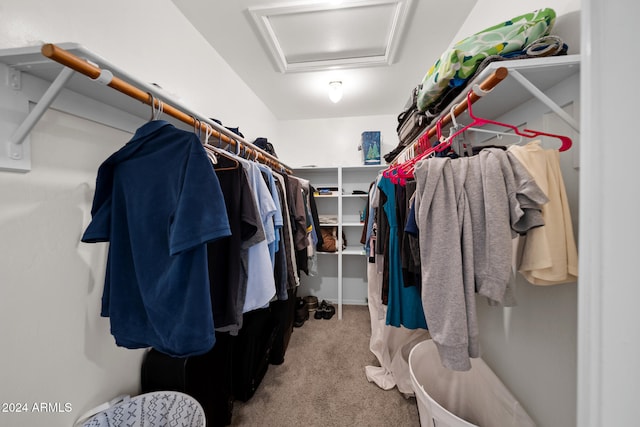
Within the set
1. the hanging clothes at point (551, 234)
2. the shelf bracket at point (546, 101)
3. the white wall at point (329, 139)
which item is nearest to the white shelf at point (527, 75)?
the shelf bracket at point (546, 101)

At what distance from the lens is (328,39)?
1449mm

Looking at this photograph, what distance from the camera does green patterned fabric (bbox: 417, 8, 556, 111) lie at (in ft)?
2.25

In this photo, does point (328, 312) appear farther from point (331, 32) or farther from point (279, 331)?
point (331, 32)

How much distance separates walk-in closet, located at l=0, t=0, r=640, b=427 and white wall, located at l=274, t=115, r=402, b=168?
131 cm

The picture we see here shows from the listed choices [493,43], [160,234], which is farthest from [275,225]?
[493,43]

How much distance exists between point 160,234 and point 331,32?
159 cm

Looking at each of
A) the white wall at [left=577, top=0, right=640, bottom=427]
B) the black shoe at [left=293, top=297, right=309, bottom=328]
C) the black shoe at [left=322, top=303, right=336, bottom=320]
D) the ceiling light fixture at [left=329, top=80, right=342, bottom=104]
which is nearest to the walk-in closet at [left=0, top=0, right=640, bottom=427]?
the white wall at [left=577, top=0, right=640, bottom=427]

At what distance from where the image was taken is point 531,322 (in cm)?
84

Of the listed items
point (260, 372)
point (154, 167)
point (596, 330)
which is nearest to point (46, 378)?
point (154, 167)

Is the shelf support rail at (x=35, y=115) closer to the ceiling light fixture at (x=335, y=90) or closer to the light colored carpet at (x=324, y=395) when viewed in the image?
the light colored carpet at (x=324, y=395)

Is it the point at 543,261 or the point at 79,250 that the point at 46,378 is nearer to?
the point at 79,250

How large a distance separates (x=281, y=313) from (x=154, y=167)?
4.67 ft

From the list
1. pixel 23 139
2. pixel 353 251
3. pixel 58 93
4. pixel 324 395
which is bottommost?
pixel 324 395

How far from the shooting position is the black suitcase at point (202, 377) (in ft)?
3.15
